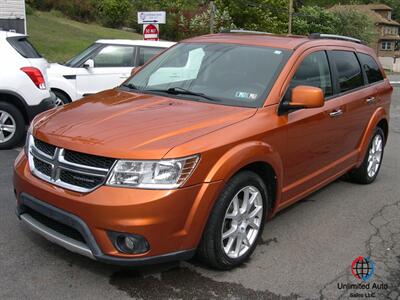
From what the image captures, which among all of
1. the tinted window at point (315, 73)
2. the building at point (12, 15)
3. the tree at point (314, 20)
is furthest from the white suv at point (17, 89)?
the tree at point (314, 20)

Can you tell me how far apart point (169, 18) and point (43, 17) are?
966 cm

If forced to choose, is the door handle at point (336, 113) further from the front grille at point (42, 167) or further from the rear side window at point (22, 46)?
the rear side window at point (22, 46)

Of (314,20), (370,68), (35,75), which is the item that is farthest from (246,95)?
(314,20)

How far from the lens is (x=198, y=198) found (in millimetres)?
3396

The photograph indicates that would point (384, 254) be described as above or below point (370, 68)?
below

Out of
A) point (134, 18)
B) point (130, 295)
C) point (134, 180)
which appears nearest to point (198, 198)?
point (134, 180)

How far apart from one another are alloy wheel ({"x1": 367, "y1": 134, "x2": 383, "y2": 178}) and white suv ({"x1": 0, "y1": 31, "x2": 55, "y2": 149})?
14.6ft

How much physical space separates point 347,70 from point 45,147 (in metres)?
3.31

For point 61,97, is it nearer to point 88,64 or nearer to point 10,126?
point 88,64

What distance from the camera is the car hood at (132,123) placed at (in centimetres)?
336

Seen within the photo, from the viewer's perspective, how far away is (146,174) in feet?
10.8

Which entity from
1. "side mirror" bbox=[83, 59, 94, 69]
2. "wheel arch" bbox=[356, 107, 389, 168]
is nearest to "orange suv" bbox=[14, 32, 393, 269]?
"wheel arch" bbox=[356, 107, 389, 168]

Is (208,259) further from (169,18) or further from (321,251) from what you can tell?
(169,18)

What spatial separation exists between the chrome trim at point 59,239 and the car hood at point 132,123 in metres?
0.59
